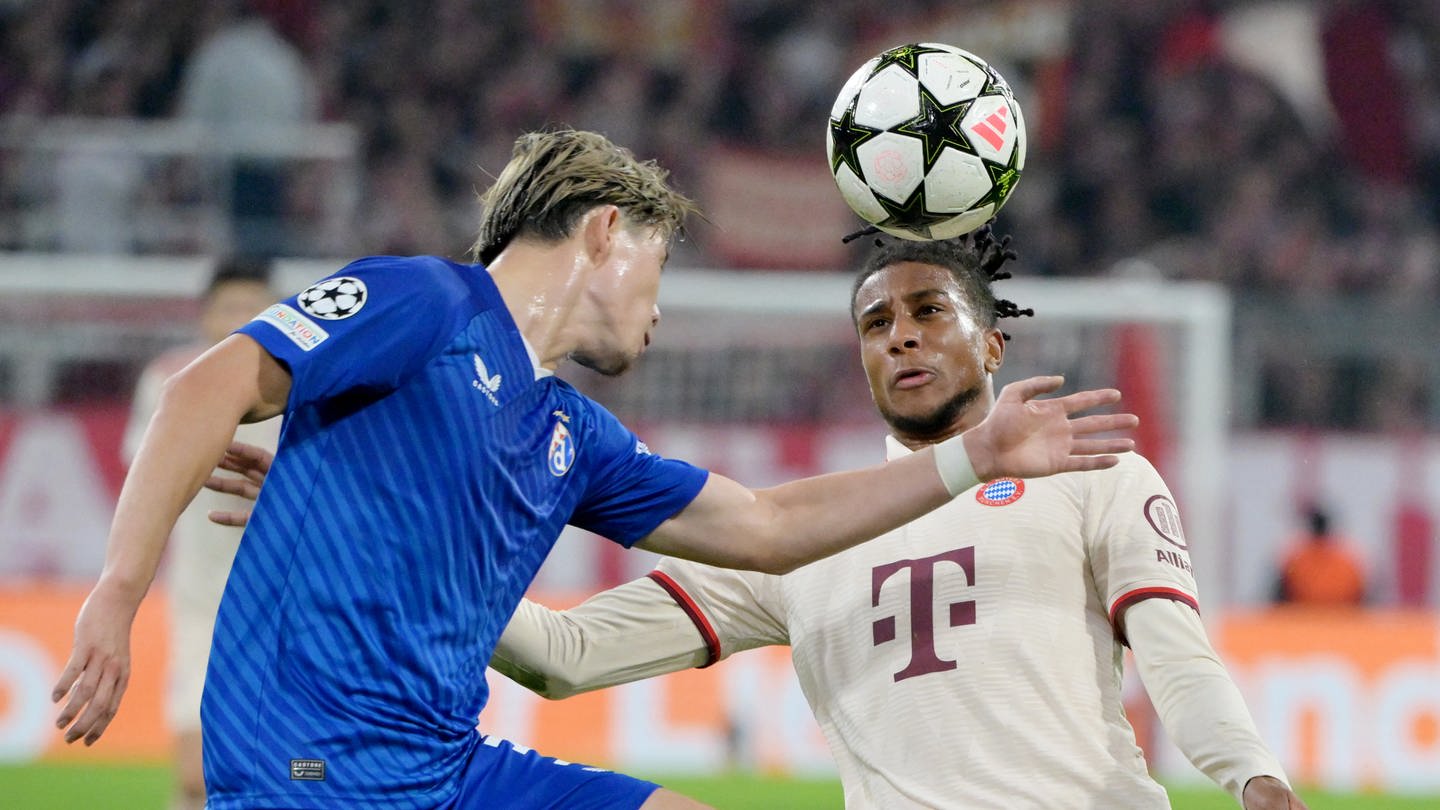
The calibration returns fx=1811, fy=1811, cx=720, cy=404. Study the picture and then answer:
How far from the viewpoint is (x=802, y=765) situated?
9.71 meters

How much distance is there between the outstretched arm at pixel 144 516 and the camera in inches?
109

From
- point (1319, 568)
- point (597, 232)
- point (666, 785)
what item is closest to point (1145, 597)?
point (597, 232)

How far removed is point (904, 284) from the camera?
425cm

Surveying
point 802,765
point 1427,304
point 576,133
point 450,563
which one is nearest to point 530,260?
point 576,133

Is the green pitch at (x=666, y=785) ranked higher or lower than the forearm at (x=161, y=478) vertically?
lower

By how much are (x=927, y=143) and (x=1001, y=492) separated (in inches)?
34.7

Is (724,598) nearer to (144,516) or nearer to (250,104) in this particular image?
(144,516)

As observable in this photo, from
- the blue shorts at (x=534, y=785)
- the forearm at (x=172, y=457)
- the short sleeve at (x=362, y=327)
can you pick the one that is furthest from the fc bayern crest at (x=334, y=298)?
the blue shorts at (x=534, y=785)

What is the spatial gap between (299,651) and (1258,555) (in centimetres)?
932

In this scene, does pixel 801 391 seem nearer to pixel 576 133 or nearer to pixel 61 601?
pixel 61 601

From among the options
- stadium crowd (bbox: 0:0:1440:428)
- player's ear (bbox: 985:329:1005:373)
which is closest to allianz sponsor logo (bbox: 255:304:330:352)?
player's ear (bbox: 985:329:1005:373)

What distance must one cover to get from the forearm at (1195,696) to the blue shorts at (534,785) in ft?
3.42

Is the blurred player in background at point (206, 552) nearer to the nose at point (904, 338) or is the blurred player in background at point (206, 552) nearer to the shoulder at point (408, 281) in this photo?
the nose at point (904, 338)

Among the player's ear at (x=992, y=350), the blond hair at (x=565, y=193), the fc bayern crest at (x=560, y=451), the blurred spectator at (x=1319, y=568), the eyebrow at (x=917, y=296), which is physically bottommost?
the blurred spectator at (x=1319, y=568)
